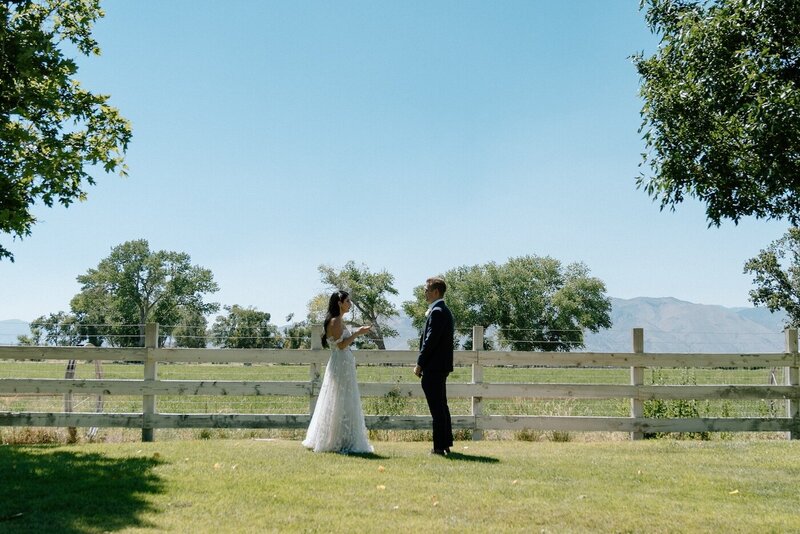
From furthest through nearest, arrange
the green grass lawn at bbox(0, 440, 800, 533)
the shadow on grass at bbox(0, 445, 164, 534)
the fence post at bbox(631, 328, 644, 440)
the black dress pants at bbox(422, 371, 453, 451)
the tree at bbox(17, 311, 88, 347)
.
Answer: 1. the tree at bbox(17, 311, 88, 347)
2. the fence post at bbox(631, 328, 644, 440)
3. the black dress pants at bbox(422, 371, 453, 451)
4. the green grass lawn at bbox(0, 440, 800, 533)
5. the shadow on grass at bbox(0, 445, 164, 534)

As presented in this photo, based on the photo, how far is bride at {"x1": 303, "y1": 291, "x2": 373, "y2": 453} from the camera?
344 inches

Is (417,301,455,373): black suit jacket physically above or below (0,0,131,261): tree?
below

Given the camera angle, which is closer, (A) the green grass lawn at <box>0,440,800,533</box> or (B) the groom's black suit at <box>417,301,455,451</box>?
(A) the green grass lawn at <box>0,440,800,533</box>

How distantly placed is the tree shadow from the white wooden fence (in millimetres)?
1656

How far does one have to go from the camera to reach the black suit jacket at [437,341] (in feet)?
28.6

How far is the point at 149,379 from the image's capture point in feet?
34.0

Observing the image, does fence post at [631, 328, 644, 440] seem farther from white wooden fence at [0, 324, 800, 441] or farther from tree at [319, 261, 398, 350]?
tree at [319, 261, 398, 350]

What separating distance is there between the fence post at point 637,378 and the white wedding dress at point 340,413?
4.41m

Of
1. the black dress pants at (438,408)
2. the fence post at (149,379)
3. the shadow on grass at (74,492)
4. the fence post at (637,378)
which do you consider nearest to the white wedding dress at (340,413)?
the black dress pants at (438,408)

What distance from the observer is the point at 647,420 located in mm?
10711

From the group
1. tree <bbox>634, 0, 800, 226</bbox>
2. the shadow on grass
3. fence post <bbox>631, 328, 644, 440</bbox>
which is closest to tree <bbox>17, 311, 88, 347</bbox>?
the shadow on grass

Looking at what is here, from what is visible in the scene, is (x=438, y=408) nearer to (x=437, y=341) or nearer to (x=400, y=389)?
(x=437, y=341)

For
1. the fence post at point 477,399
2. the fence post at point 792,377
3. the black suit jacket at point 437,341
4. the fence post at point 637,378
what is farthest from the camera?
the fence post at point 792,377

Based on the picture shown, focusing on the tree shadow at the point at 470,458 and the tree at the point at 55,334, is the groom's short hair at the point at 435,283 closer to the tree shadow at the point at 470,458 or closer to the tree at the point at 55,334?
the tree shadow at the point at 470,458
